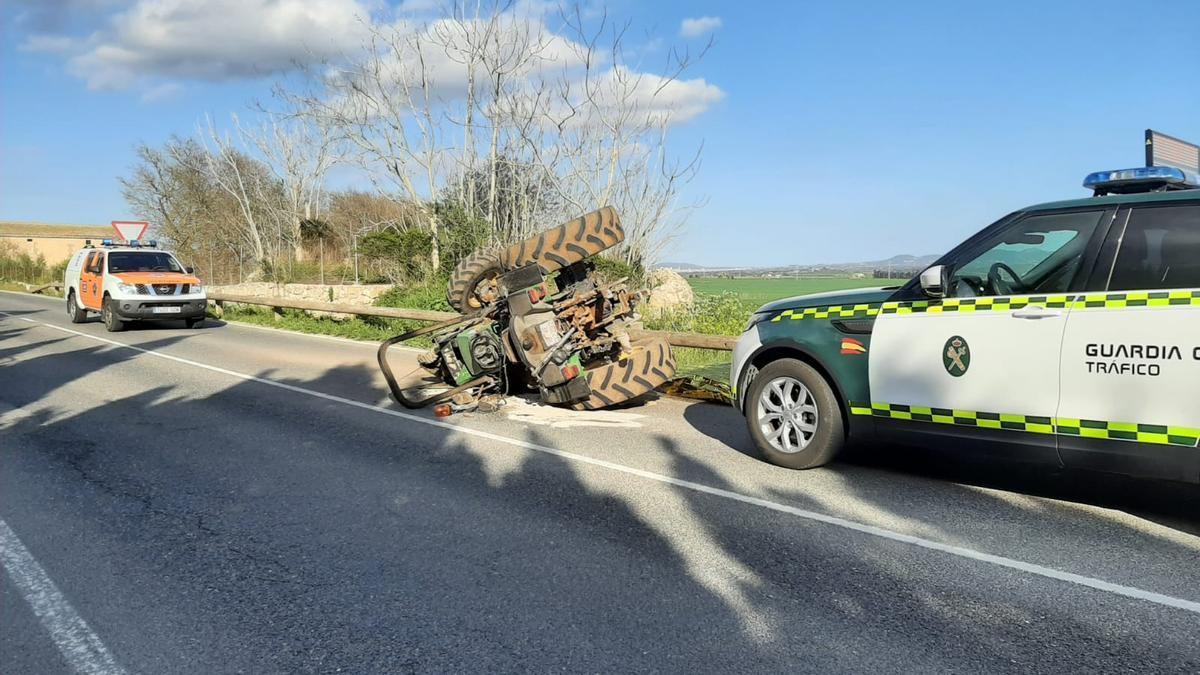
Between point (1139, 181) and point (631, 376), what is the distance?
14.6 feet

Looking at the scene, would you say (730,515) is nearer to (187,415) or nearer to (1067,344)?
(1067,344)

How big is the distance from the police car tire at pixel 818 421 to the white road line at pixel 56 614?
4.36 m

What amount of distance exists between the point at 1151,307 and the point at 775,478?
2554mm

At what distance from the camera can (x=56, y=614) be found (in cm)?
371

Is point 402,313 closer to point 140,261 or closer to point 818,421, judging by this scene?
point 140,261

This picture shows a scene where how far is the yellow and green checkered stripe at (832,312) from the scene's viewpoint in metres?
5.57

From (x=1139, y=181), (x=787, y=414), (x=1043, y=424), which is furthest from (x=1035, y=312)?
(x=787, y=414)

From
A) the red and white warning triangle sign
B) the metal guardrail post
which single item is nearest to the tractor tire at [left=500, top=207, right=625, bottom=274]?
the metal guardrail post

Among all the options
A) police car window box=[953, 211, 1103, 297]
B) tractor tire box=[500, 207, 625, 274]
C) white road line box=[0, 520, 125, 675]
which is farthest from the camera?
tractor tire box=[500, 207, 625, 274]

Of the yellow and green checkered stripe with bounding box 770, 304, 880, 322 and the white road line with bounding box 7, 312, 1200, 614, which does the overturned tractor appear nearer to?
the white road line with bounding box 7, 312, 1200, 614

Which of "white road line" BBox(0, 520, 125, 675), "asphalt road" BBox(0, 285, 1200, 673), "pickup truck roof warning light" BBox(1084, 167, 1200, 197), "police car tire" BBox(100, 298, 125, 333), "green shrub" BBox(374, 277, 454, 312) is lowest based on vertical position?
"white road line" BBox(0, 520, 125, 675)

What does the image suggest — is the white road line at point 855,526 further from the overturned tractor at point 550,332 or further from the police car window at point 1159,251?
the police car window at point 1159,251

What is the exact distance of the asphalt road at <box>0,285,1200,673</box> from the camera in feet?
10.8

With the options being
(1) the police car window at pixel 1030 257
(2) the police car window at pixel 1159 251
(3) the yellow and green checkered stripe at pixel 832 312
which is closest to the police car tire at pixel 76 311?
(3) the yellow and green checkered stripe at pixel 832 312
